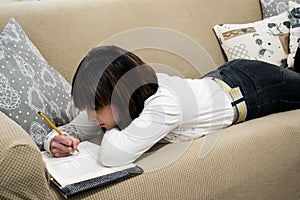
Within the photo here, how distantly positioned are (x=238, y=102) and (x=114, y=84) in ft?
1.70

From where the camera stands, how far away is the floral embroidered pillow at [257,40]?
209 centimetres

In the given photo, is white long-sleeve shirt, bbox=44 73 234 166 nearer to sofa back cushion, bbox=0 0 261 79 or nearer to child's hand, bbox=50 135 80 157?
child's hand, bbox=50 135 80 157

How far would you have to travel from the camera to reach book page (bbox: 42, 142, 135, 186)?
3.95 ft

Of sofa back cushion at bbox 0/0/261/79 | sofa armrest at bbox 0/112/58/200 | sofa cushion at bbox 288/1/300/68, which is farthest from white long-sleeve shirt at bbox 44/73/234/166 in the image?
sofa cushion at bbox 288/1/300/68

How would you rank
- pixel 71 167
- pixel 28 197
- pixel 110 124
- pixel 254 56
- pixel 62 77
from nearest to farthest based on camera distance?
1. pixel 28 197
2. pixel 71 167
3. pixel 110 124
4. pixel 62 77
5. pixel 254 56

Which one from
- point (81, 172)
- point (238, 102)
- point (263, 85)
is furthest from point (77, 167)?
point (263, 85)

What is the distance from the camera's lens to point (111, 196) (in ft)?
3.88

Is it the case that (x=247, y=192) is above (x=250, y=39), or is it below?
below

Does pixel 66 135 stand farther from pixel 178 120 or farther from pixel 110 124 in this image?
pixel 178 120

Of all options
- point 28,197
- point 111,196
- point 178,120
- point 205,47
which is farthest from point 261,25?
point 28,197

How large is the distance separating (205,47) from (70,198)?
3.93 feet

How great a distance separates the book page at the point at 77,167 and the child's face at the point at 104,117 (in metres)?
0.10

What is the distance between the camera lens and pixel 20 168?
3.44ft

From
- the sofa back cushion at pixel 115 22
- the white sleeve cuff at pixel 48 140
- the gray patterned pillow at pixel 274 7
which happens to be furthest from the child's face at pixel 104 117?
the gray patterned pillow at pixel 274 7
